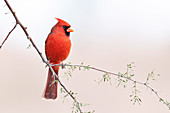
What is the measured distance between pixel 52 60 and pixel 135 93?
226 mm

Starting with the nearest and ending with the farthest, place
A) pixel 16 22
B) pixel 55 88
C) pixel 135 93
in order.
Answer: pixel 16 22
pixel 135 93
pixel 55 88

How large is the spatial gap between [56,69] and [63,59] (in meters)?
0.06

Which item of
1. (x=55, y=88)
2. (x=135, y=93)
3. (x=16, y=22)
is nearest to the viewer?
(x=16, y=22)

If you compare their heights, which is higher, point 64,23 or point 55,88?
point 64,23

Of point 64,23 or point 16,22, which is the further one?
point 64,23

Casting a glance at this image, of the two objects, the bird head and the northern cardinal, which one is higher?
the bird head

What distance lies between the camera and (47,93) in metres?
0.71

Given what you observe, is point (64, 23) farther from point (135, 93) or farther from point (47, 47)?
point (135, 93)

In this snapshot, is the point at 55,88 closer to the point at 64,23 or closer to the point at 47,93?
the point at 47,93

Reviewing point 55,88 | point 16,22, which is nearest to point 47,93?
point 55,88

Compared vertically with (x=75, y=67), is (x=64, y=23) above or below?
above

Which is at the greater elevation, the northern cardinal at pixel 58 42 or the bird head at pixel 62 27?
the bird head at pixel 62 27

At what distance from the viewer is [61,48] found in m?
0.64

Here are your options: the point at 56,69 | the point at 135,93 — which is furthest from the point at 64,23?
the point at 135,93
